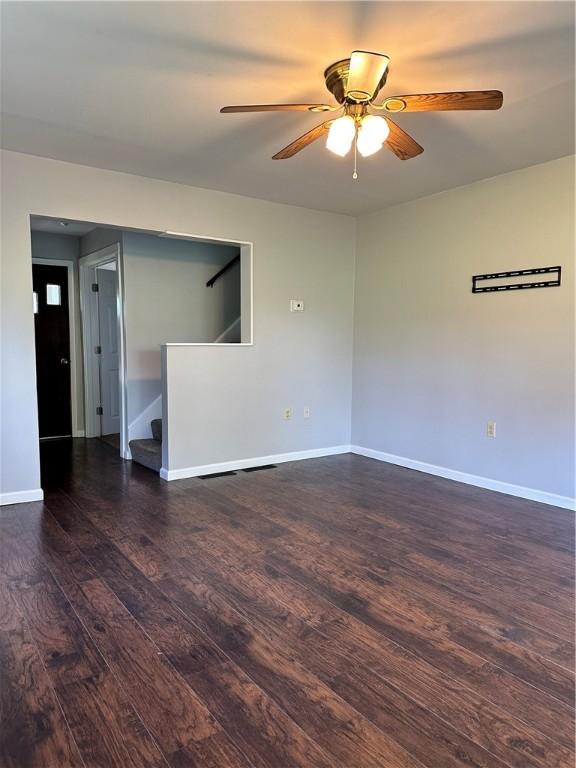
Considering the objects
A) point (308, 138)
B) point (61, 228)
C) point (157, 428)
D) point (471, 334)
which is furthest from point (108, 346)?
point (308, 138)

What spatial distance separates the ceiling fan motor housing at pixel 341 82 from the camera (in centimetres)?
224

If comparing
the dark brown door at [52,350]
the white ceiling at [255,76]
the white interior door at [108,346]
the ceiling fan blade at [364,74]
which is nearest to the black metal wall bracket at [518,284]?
the white ceiling at [255,76]

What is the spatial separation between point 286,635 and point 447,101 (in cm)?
231

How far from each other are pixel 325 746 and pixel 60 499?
2.94m

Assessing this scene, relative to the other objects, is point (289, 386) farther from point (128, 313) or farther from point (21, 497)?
point (21, 497)

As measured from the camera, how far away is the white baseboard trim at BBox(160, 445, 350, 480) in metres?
4.39

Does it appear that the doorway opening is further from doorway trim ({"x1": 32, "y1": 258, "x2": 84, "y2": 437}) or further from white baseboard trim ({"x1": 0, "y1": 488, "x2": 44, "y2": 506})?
white baseboard trim ({"x1": 0, "y1": 488, "x2": 44, "y2": 506})

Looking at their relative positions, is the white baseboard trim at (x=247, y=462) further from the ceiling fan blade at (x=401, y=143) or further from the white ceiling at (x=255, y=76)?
the ceiling fan blade at (x=401, y=143)

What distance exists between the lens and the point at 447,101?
211 cm

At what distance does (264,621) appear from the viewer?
2.17 meters

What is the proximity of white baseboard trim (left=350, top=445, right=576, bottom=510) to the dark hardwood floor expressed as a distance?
5.7 inches

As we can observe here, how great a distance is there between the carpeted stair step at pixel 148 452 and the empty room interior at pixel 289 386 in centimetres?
6

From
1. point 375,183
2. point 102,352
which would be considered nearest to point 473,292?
point 375,183

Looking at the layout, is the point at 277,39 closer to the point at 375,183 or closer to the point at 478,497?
the point at 375,183
